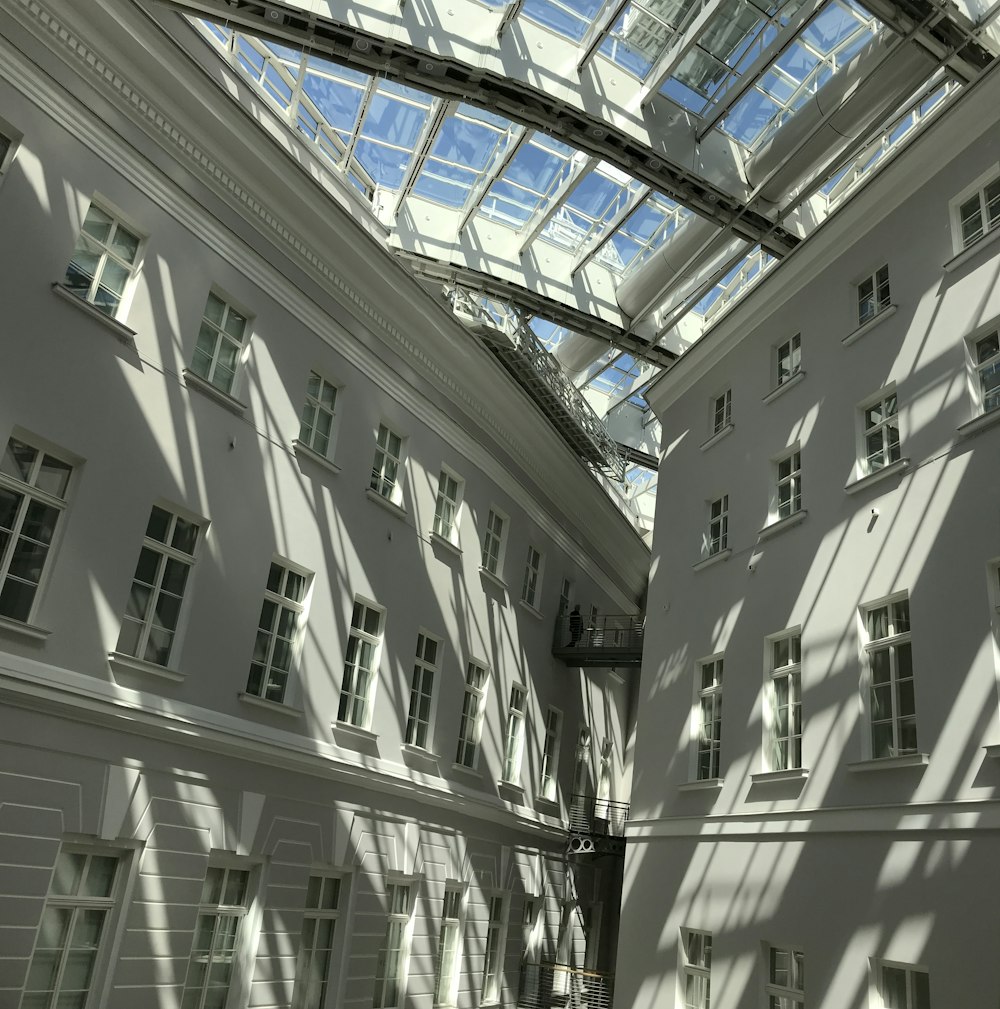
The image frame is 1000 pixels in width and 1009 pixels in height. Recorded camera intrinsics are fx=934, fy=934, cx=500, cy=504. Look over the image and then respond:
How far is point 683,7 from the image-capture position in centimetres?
1590

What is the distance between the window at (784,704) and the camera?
13609mm

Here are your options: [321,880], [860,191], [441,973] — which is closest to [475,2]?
[860,191]

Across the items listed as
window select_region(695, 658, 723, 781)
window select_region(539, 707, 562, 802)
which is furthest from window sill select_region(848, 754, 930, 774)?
window select_region(539, 707, 562, 802)

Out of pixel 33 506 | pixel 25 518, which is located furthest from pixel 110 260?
pixel 25 518

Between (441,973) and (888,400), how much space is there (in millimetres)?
12997

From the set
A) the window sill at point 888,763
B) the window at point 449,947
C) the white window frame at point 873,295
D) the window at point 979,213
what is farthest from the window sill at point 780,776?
the window at point 979,213

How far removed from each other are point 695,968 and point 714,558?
6.61 metres

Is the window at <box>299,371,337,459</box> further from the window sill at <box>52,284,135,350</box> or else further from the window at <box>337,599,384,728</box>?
the window sill at <box>52,284,135,350</box>

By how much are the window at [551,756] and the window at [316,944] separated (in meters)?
8.20

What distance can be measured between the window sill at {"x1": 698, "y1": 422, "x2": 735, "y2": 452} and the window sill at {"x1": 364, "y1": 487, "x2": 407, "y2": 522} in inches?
234

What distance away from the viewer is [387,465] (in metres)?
17.9

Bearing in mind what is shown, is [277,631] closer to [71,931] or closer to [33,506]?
[33,506]

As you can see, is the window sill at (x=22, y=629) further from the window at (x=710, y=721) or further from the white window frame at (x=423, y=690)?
the window at (x=710, y=721)

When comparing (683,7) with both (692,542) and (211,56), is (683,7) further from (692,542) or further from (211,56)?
(692,542)
